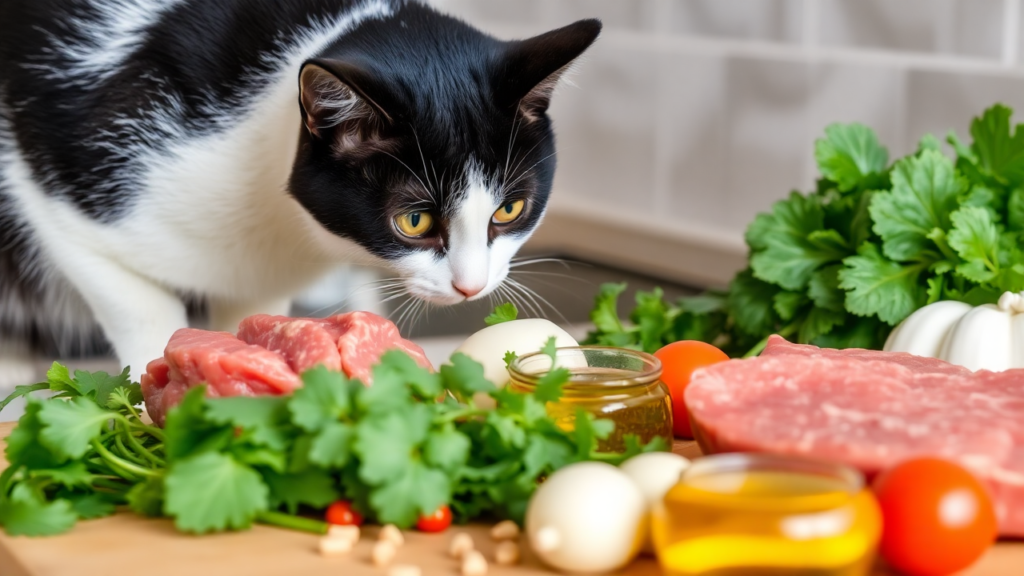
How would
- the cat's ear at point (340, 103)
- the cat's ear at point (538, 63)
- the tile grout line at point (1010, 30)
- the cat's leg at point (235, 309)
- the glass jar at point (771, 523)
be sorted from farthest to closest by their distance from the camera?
1. the tile grout line at point (1010, 30)
2. the cat's leg at point (235, 309)
3. the cat's ear at point (538, 63)
4. the cat's ear at point (340, 103)
5. the glass jar at point (771, 523)

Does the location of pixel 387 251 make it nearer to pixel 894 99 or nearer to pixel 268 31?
pixel 268 31

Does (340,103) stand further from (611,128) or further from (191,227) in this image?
(611,128)

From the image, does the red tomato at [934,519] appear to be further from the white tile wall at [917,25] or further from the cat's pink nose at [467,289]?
the white tile wall at [917,25]

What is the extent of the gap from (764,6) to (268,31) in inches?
45.4

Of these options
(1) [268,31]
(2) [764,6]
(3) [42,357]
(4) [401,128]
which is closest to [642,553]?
(4) [401,128]

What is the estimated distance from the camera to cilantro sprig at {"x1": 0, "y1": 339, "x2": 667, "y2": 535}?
0.76 metres

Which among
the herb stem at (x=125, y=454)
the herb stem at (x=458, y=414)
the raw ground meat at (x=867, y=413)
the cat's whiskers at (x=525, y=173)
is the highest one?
the cat's whiskers at (x=525, y=173)

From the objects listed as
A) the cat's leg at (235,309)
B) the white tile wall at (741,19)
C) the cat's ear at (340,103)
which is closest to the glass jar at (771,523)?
the cat's ear at (340,103)

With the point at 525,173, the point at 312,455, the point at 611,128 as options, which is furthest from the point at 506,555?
the point at 611,128

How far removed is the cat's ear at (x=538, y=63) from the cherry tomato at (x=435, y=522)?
589 mm

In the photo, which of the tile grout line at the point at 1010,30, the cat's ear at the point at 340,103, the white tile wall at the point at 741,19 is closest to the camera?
the cat's ear at the point at 340,103

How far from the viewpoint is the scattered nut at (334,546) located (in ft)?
2.54

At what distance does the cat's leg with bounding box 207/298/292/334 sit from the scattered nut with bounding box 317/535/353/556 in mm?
927

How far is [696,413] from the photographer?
866 millimetres
